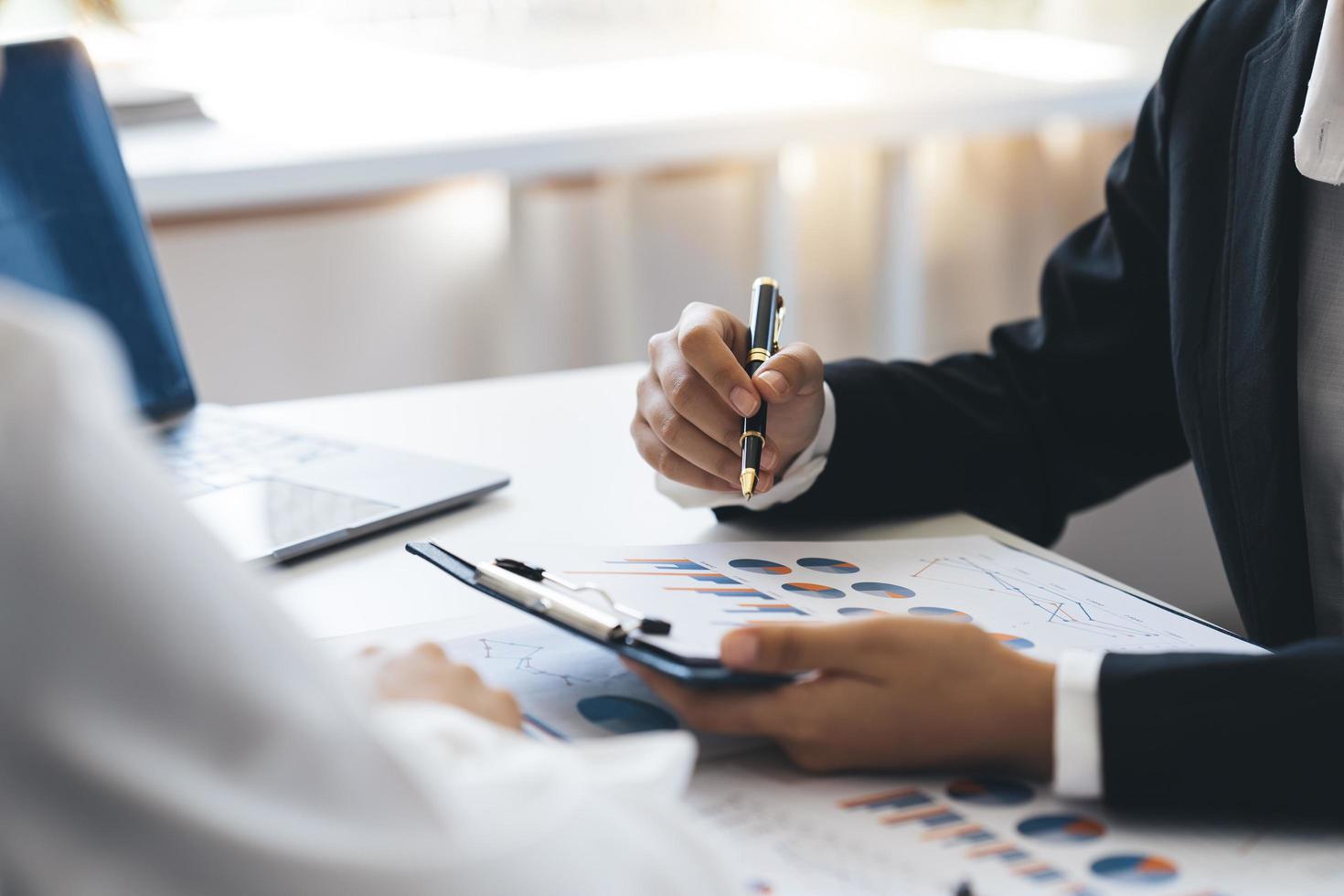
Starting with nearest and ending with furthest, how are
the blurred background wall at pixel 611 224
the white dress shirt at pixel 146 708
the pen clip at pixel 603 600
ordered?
1. the white dress shirt at pixel 146 708
2. the pen clip at pixel 603 600
3. the blurred background wall at pixel 611 224

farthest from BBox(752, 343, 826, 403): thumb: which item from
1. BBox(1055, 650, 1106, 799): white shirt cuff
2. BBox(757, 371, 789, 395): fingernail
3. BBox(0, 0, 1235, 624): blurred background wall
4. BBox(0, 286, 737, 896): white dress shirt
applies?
BBox(0, 0, 1235, 624): blurred background wall

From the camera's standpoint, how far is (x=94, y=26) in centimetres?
219

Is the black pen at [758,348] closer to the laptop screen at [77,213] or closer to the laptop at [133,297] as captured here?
the laptop at [133,297]

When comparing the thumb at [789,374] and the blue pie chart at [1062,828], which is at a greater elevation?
the thumb at [789,374]

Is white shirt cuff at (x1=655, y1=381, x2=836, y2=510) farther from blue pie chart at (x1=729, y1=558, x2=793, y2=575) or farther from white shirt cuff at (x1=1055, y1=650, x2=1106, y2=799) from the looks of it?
white shirt cuff at (x1=1055, y1=650, x2=1106, y2=799)

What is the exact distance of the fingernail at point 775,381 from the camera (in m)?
0.85

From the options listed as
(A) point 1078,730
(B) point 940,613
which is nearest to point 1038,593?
(B) point 940,613

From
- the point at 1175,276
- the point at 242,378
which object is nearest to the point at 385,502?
the point at 1175,276

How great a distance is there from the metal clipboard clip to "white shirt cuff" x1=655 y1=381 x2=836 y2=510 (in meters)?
0.24

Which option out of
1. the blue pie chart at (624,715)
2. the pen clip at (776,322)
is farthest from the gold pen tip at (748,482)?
the blue pie chart at (624,715)

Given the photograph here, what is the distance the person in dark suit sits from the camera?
1.82ft

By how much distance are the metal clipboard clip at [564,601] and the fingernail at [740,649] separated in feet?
0.13

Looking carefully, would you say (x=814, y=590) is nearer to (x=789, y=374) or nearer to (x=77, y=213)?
(x=789, y=374)

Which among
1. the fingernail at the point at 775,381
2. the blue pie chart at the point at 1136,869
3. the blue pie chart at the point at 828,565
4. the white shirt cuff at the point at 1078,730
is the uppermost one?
the fingernail at the point at 775,381
